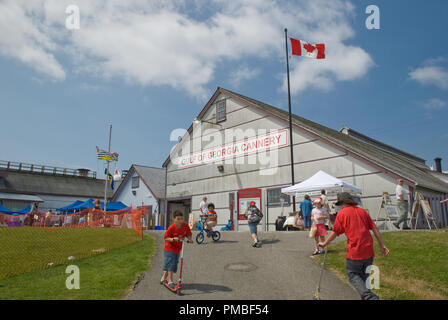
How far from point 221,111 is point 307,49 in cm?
782

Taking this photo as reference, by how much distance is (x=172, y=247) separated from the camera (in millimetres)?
7699

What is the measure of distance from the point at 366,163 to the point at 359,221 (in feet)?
39.9

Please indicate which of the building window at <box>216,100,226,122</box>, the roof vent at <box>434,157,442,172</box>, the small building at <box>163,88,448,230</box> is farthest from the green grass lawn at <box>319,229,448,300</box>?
the roof vent at <box>434,157,442,172</box>

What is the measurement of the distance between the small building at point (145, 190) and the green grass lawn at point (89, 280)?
61.5 feet

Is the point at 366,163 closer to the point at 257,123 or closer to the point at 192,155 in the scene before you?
the point at 257,123

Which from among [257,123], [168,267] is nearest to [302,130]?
[257,123]

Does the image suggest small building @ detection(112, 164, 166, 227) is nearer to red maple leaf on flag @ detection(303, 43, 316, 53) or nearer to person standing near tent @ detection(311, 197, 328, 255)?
red maple leaf on flag @ detection(303, 43, 316, 53)

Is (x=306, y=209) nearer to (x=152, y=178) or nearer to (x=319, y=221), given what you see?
(x=319, y=221)

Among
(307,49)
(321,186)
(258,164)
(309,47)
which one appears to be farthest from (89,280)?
(309,47)

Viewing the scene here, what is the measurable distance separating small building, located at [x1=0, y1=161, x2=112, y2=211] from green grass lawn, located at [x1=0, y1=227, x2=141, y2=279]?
26671mm

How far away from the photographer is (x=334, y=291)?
7203mm

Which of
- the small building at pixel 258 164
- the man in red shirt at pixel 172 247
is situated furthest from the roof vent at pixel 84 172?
the man in red shirt at pixel 172 247

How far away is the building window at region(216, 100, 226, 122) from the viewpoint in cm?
2486

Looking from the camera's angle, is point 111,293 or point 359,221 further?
point 111,293
